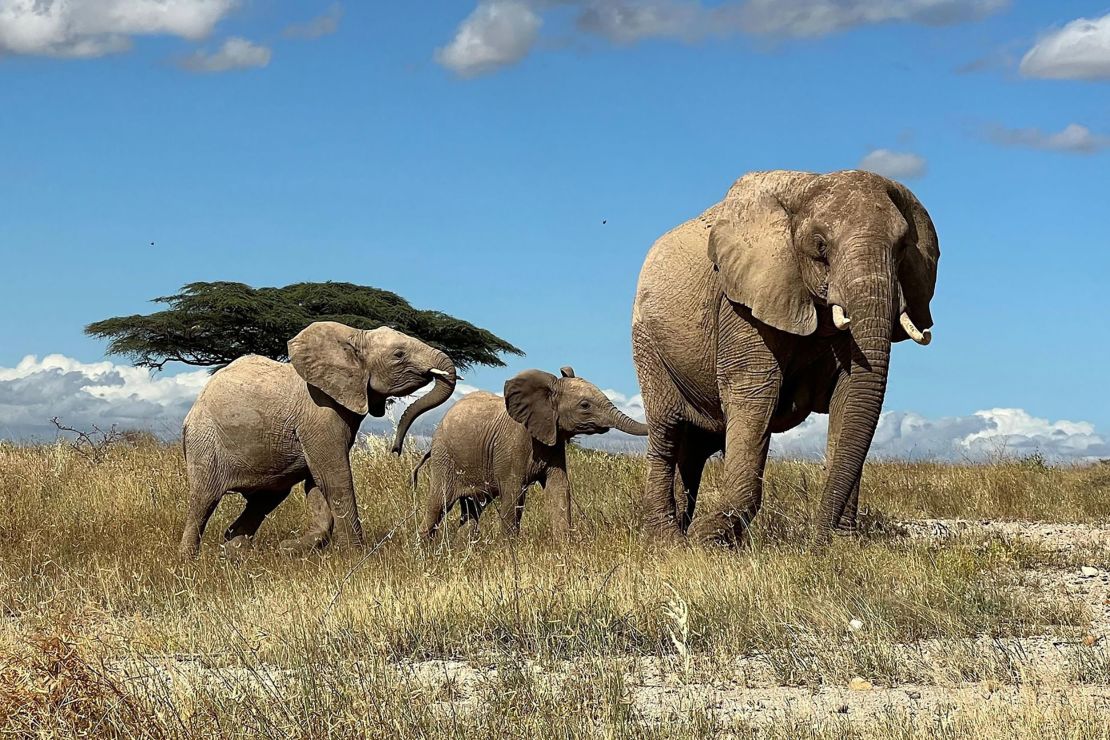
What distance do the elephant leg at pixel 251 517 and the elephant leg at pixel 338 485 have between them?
3.08 feet

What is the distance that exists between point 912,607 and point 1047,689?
5.45ft

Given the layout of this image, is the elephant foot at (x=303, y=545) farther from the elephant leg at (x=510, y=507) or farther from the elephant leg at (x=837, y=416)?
the elephant leg at (x=837, y=416)

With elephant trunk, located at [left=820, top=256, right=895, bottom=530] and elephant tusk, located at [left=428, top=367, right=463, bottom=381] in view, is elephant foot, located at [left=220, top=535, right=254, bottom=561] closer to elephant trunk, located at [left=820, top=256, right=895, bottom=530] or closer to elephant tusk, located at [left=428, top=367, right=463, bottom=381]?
elephant tusk, located at [left=428, top=367, right=463, bottom=381]

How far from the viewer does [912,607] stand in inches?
308

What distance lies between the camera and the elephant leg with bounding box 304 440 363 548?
422 inches

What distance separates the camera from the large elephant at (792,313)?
897 centimetres

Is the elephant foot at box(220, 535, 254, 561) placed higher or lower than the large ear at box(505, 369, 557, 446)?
lower

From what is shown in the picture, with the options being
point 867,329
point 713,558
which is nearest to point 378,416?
point 713,558

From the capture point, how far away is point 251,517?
12.1 meters

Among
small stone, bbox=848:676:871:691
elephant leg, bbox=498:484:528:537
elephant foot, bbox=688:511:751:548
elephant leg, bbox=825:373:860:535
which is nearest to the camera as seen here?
small stone, bbox=848:676:871:691

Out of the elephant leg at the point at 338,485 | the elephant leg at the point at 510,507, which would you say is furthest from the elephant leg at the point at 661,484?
the elephant leg at the point at 338,485

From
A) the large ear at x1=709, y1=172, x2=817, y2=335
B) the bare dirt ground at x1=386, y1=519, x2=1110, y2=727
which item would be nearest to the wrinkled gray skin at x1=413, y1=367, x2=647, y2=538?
the large ear at x1=709, y1=172, x2=817, y2=335

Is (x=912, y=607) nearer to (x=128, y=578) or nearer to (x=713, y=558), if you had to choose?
(x=713, y=558)

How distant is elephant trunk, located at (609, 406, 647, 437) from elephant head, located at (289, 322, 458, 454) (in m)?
1.69
